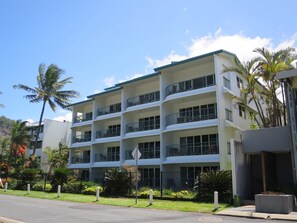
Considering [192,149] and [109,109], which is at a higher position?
[109,109]

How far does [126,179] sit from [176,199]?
5.53m

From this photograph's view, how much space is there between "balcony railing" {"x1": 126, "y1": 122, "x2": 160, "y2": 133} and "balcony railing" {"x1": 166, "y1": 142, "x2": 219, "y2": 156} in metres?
3.41

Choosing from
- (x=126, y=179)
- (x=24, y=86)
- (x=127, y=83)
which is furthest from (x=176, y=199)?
(x=24, y=86)

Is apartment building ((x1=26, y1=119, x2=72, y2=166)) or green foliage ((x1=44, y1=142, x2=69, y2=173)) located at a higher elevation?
apartment building ((x1=26, y1=119, x2=72, y2=166))

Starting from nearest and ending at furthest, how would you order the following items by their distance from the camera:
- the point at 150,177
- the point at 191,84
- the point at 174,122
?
the point at 191,84, the point at 174,122, the point at 150,177

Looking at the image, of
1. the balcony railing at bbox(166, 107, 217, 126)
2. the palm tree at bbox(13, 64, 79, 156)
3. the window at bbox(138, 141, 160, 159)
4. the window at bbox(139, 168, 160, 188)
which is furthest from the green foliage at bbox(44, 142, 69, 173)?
the balcony railing at bbox(166, 107, 217, 126)

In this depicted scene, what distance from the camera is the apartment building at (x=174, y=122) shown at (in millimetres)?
25859

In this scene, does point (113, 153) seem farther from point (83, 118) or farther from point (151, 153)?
point (83, 118)

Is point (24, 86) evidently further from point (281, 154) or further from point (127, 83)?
point (281, 154)

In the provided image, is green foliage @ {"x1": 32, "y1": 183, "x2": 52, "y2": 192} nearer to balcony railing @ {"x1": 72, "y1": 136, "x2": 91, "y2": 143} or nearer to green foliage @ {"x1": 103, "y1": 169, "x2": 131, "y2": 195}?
green foliage @ {"x1": 103, "y1": 169, "x2": 131, "y2": 195}

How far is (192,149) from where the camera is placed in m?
26.6

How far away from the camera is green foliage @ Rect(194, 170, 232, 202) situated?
18.5 meters

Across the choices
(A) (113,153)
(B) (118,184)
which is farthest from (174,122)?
(A) (113,153)

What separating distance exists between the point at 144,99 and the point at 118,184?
1140 cm
